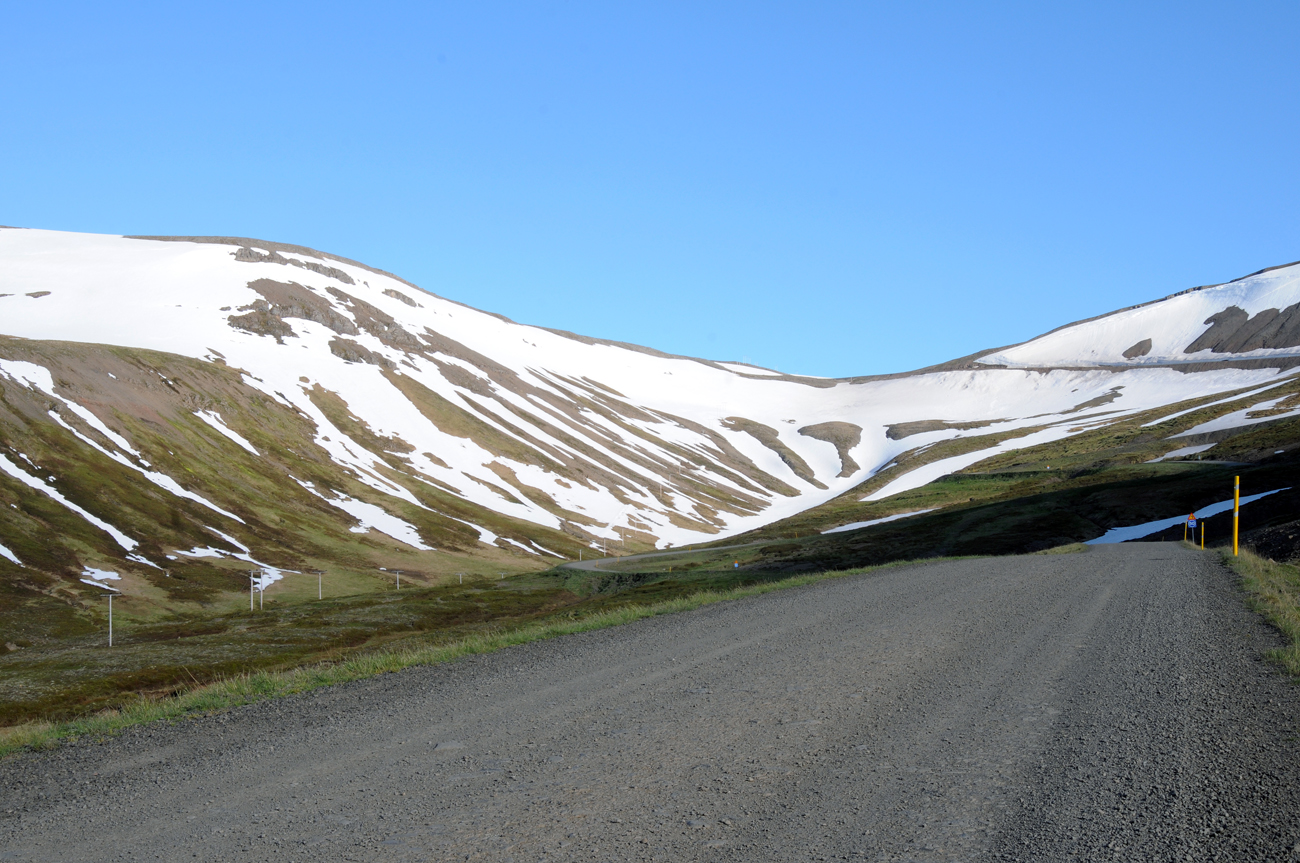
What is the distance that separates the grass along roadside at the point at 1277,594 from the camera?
521 inches

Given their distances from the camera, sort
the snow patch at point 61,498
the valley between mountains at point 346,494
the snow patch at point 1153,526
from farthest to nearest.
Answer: the snow patch at point 61,498 < the valley between mountains at point 346,494 < the snow patch at point 1153,526

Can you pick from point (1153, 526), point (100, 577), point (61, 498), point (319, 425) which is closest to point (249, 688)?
point (1153, 526)

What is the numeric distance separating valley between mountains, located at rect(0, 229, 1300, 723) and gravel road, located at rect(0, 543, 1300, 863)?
22346 mm

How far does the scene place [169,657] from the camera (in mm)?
43500

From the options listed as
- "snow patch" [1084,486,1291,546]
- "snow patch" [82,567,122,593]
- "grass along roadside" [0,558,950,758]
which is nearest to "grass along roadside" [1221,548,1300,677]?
"grass along roadside" [0,558,950,758]

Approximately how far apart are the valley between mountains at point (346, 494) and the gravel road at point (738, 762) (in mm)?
22346

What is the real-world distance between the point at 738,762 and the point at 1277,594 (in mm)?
16108

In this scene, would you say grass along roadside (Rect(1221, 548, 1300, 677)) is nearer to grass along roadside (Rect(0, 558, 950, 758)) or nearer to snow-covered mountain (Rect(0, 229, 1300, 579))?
grass along roadside (Rect(0, 558, 950, 758))

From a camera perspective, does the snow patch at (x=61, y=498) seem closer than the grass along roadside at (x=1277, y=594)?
No

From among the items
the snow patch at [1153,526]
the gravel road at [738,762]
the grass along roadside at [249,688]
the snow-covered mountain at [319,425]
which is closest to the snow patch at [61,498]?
the snow-covered mountain at [319,425]

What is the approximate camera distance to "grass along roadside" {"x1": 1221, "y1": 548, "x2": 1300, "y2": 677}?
13227 mm

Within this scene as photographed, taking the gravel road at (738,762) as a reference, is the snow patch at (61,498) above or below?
below

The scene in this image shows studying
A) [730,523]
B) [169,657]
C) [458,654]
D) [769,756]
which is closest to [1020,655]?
[769,756]

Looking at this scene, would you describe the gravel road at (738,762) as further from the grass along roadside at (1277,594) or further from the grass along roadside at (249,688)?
the grass along roadside at (249,688)
